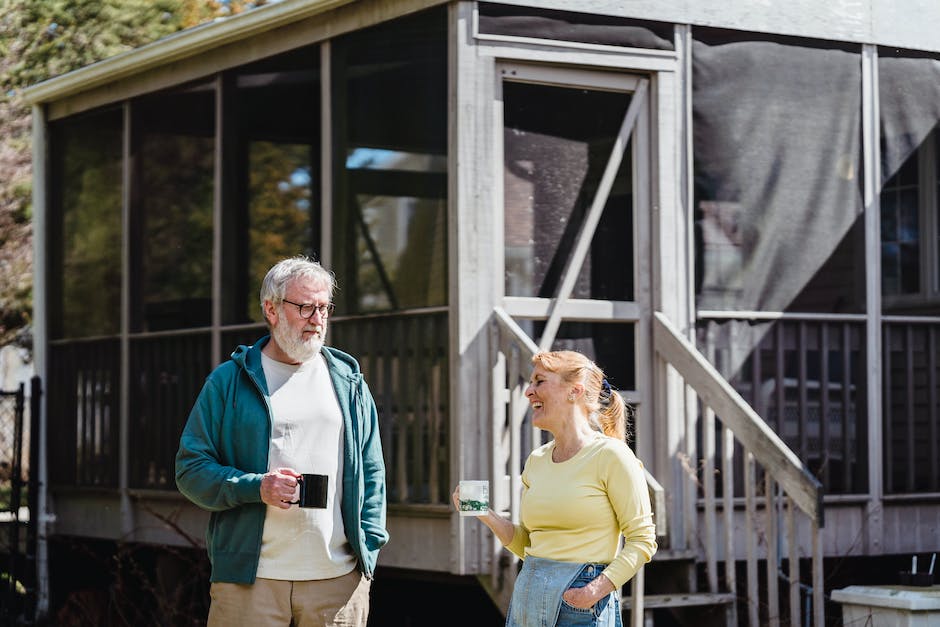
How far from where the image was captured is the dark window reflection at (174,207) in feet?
32.8

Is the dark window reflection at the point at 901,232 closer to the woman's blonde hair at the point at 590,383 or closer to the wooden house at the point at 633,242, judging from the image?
the wooden house at the point at 633,242

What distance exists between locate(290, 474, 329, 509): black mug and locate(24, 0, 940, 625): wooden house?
9.82ft

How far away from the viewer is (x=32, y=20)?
57.8 ft

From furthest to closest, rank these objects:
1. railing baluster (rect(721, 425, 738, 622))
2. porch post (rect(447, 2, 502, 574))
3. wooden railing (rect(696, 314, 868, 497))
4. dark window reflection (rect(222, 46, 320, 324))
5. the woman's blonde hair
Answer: dark window reflection (rect(222, 46, 320, 324))
wooden railing (rect(696, 314, 868, 497))
porch post (rect(447, 2, 502, 574))
railing baluster (rect(721, 425, 738, 622))
the woman's blonde hair

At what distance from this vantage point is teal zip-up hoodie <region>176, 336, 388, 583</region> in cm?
468

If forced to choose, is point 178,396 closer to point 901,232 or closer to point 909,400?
point 909,400

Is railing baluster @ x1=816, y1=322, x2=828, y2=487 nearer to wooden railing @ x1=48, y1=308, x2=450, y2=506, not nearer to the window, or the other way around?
the window

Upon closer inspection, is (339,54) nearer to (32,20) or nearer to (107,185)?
(107,185)

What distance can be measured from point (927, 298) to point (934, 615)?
317 centimetres

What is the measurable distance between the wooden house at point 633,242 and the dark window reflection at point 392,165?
0.02 m

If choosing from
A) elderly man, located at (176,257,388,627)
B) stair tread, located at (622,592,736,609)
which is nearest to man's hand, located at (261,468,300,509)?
elderly man, located at (176,257,388,627)

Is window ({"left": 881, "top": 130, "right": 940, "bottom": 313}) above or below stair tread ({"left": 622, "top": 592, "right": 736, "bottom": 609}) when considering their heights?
above

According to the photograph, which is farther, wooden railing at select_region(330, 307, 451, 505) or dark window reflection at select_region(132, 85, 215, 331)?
dark window reflection at select_region(132, 85, 215, 331)

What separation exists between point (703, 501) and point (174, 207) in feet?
13.8
